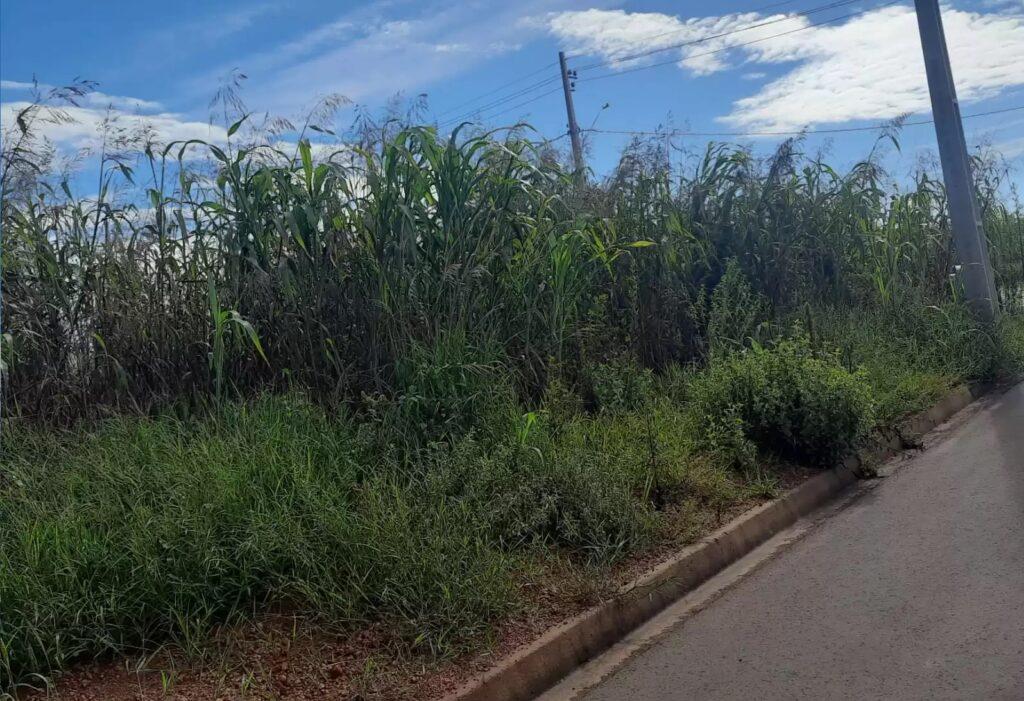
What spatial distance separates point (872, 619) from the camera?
15.3 ft

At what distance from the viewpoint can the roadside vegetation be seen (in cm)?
464

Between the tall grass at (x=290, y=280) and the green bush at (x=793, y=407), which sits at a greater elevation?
the tall grass at (x=290, y=280)

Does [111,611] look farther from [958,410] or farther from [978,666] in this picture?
[958,410]

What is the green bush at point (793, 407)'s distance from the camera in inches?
295

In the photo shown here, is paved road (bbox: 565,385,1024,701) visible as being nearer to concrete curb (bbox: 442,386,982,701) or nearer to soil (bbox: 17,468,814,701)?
concrete curb (bbox: 442,386,982,701)

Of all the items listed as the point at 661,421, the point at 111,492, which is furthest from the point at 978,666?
the point at 111,492

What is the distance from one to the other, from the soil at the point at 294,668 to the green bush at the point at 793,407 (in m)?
3.38

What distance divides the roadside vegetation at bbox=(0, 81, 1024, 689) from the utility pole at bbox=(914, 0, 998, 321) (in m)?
2.67

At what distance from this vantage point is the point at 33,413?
684cm

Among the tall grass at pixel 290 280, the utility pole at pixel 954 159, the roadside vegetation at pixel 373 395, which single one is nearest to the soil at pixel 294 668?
the roadside vegetation at pixel 373 395

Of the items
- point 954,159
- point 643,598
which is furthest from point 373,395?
point 954,159

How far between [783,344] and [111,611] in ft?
19.0

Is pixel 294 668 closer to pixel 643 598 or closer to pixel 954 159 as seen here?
pixel 643 598

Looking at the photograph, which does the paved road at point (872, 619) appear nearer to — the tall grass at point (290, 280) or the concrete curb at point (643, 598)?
the concrete curb at point (643, 598)
